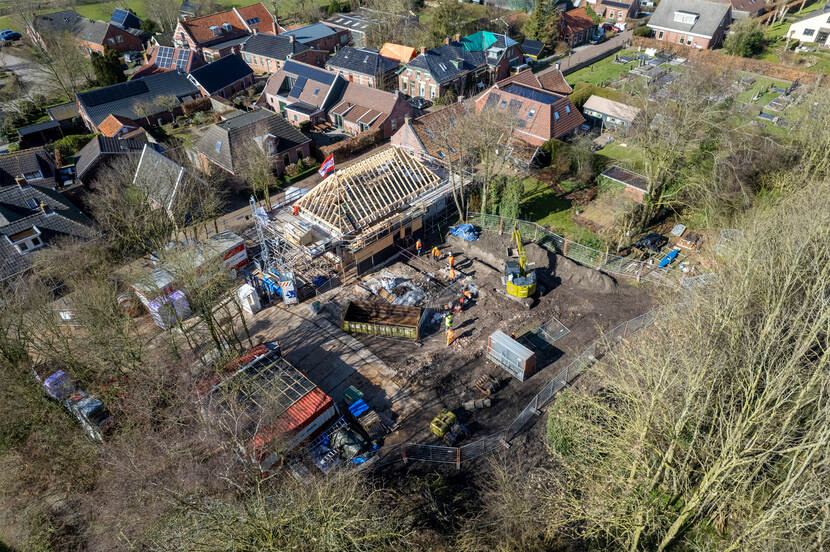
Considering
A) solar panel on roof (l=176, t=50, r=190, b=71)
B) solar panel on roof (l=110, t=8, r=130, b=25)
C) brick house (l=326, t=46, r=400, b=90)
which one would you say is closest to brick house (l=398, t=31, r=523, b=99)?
brick house (l=326, t=46, r=400, b=90)

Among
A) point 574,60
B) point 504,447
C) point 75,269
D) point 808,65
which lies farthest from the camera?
point 574,60

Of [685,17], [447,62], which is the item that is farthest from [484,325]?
[685,17]

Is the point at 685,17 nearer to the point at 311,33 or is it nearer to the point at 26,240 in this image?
the point at 311,33

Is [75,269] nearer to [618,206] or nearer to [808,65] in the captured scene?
[618,206]

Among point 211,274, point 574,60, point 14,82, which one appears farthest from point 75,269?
point 574,60

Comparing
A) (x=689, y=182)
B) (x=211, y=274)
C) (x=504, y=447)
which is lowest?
(x=504, y=447)

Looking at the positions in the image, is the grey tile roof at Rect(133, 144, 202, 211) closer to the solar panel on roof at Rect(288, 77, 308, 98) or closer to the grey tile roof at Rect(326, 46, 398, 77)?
the solar panel on roof at Rect(288, 77, 308, 98)
